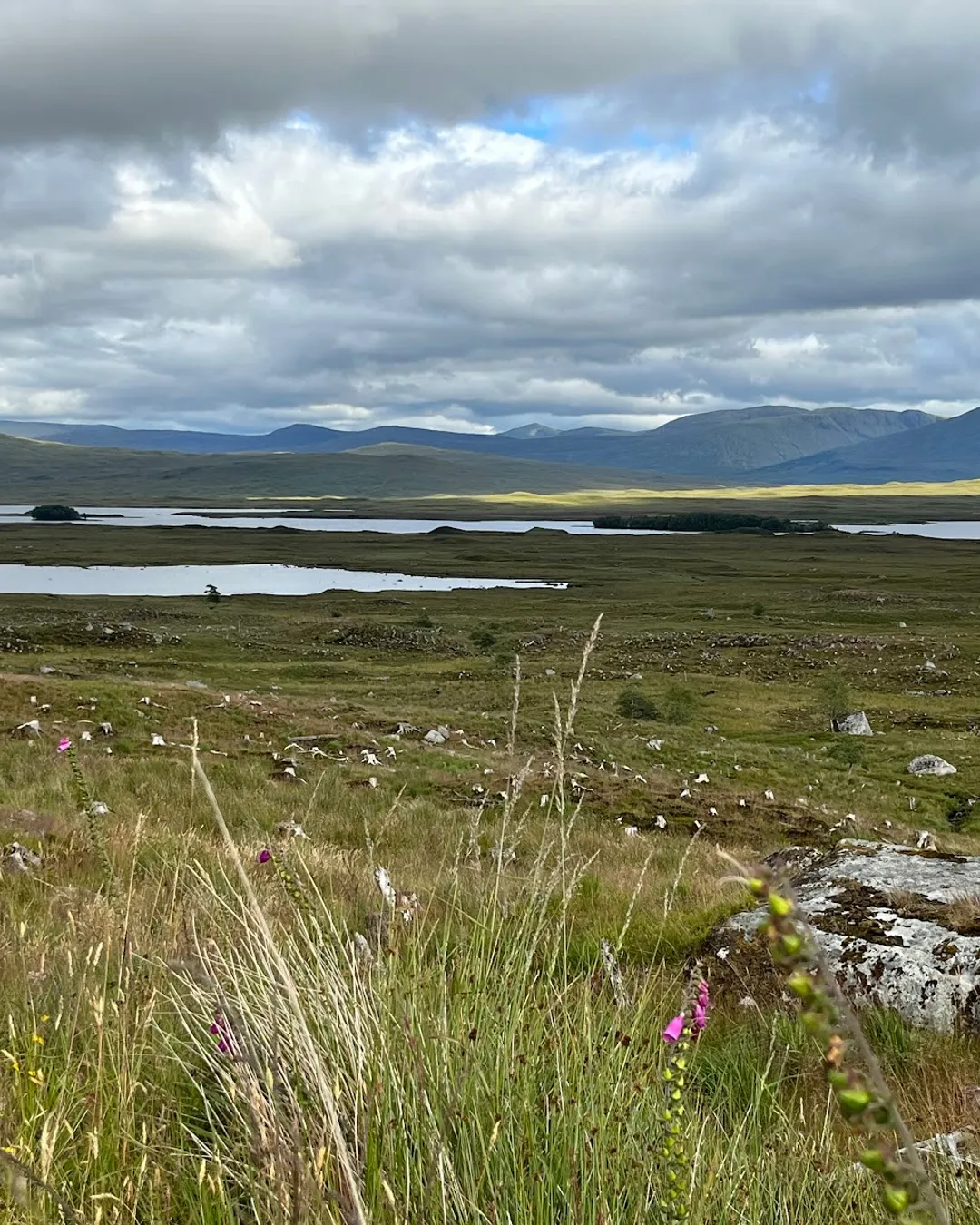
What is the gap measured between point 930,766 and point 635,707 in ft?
32.2

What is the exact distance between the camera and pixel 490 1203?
258 centimetres

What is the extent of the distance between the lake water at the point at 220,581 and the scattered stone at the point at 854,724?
5815 centimetres

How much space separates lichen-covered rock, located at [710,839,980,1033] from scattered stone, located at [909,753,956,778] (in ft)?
66.0

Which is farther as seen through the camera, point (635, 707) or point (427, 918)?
point (635, 707)

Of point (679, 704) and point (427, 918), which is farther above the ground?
point (427, 918)

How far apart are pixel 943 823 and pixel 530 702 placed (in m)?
13.3

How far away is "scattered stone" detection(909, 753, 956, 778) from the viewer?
85.9 feet

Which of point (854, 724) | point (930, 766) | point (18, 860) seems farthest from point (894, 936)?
point (854, 724)

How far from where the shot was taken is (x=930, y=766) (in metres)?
26.5

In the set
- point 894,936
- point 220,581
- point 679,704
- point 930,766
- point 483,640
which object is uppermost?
point 894,936

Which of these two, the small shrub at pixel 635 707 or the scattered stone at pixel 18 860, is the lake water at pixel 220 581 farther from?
the scattered stone at pixel 18 860

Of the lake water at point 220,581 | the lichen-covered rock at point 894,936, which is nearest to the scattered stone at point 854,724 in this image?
the lichen-covered rock at point 894,936

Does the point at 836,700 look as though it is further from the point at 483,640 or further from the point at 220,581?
the point at 220,581

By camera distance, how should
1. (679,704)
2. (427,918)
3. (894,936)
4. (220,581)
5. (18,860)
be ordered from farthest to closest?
(220,581)
(679,704)
(18,860)
(894,936)
(427,918)
